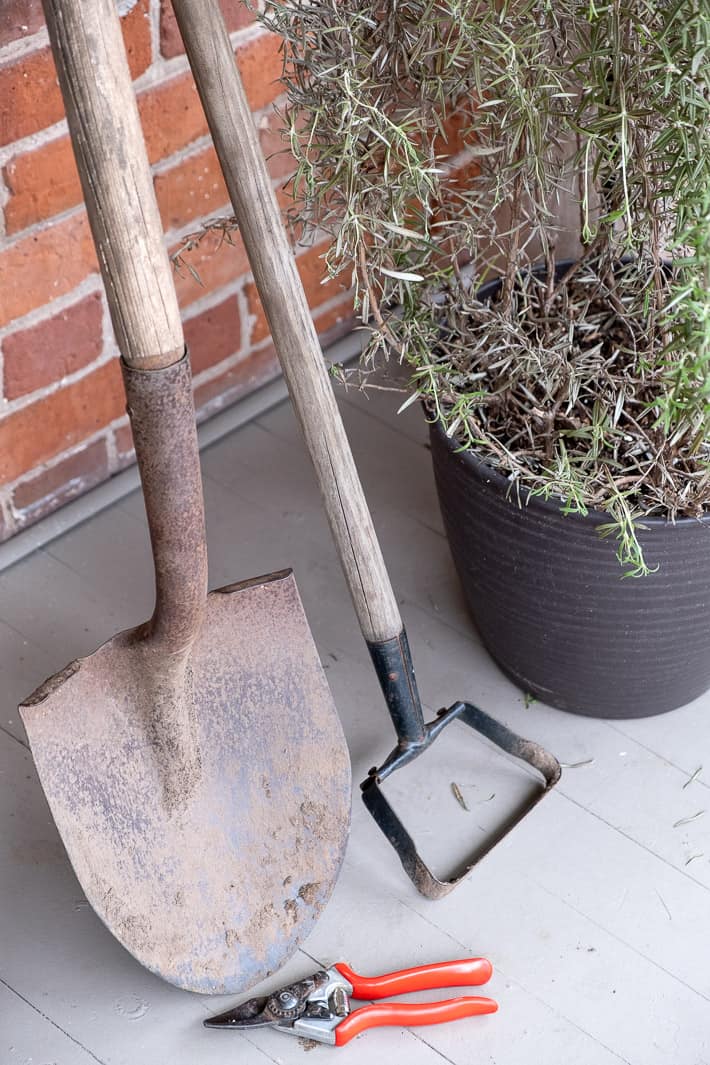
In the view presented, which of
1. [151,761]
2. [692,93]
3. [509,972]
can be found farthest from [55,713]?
[692,93]

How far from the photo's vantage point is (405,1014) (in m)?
1.01

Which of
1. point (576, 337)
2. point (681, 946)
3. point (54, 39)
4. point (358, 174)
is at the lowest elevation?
point (681, 946)

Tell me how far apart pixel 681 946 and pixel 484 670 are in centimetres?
35

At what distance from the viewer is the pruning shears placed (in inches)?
39.5

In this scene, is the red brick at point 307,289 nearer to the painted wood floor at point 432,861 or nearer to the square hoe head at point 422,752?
the painted wood floor at point 432,861

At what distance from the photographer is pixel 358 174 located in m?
0.96

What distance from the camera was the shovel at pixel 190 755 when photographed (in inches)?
35.6

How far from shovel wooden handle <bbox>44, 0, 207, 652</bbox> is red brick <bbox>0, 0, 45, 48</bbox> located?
448 mm

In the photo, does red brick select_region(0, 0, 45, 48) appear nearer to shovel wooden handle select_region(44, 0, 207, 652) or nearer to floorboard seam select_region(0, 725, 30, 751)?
shovel wooden handle select_region(44, 0, 207, 652)

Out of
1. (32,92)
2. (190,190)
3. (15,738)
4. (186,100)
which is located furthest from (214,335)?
(15,738)

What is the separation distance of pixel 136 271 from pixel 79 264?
59 centimetres

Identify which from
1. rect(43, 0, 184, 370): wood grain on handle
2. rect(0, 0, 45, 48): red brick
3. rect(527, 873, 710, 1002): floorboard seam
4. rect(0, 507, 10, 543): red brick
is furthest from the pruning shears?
rect(0, 0, 45, 48): red brick

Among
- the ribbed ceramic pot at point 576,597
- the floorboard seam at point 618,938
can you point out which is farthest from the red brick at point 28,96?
the floorboard seam at point 618,938

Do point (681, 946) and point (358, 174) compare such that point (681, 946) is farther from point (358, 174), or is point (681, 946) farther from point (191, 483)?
point (358, 174)
